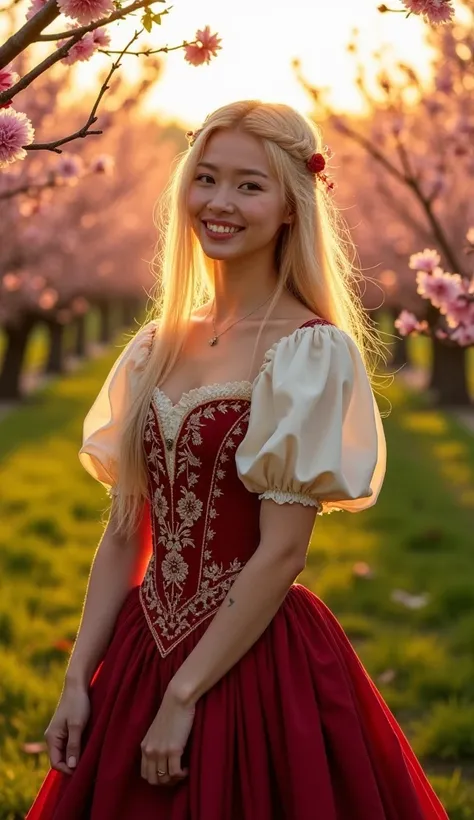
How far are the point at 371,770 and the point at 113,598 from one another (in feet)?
2.20

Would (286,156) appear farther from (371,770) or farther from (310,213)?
(371,770)

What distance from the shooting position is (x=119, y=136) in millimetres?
22234

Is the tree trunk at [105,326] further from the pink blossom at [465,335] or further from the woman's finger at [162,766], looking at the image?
the woman's finger at [162,766]

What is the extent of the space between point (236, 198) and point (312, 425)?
0.49 meters

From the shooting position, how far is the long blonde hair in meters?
2.45

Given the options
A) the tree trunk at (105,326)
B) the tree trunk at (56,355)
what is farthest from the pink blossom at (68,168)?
the tree trunk at (105,326)

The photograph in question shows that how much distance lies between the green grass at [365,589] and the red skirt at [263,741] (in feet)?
4.30

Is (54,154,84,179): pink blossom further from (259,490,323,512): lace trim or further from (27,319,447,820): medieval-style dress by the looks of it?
(259,490,323,512): lace trim

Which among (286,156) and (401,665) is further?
(401,665)

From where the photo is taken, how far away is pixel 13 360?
745 inches

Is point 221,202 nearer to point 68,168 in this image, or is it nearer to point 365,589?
point 68,168

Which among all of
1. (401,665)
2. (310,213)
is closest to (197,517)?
(310,213)

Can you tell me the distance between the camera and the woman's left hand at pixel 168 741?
2264 mm

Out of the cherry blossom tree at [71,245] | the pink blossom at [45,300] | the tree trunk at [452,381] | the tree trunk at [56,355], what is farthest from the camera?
the tree trunk at [56,355]
